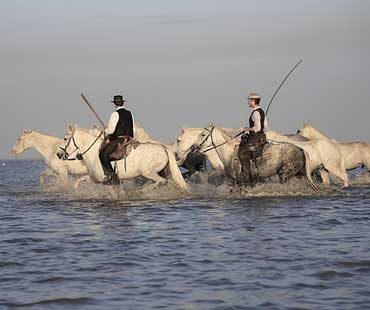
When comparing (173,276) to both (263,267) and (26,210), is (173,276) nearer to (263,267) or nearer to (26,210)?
(263,267)

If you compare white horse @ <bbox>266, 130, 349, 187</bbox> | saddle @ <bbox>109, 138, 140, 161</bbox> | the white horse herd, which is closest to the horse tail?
the white horse herd

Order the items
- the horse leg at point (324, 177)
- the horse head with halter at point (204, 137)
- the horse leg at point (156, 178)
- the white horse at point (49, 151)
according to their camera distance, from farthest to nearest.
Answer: the white horse at point (49, 151), the horse leg at point (324, 177), the horse head with halter at point (204, 137), the horse leg at point (156, 178)

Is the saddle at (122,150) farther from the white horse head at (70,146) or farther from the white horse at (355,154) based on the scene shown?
the white horse at (355,154)

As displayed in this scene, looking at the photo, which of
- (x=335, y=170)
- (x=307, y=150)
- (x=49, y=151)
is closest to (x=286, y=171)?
(x=307, y=150)

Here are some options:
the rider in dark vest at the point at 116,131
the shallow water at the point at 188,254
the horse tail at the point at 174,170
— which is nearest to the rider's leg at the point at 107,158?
the rider in dark vest at the point at 116,131

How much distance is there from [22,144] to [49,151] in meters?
1.37

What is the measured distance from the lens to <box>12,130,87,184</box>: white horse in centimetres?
2266

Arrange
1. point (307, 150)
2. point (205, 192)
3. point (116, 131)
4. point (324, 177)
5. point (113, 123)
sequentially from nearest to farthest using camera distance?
point (113, 123)
point (116, 131)
point (307, 150)
point (205, 192)
point (324, 177)

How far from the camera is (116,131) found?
57.1ft

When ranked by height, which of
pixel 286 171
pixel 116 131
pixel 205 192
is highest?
pixel 116 131

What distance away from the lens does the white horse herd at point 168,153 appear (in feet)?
59.4

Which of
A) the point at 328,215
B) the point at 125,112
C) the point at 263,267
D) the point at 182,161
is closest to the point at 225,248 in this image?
the point at 263,267

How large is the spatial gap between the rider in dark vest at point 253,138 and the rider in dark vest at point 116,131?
8.13ft

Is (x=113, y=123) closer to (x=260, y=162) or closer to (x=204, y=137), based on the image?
(x=204, y=137)
